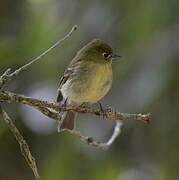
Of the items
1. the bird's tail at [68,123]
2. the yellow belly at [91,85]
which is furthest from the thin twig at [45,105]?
the yellow belly at [91,85]

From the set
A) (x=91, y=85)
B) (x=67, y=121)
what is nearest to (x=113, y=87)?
(x=91, y=85)

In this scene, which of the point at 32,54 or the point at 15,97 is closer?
the point at 15,97

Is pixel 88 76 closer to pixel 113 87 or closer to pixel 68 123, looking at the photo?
pixel 68 123

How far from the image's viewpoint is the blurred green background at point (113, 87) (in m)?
4.65

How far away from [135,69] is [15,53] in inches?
37.8

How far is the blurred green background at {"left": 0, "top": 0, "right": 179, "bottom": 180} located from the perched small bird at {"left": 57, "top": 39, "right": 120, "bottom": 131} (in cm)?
59

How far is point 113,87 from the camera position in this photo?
5074 mm

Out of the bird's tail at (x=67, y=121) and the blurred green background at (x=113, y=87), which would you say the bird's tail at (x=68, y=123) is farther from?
the blurred green background at (x=113, y=87)

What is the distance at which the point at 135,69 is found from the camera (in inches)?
193

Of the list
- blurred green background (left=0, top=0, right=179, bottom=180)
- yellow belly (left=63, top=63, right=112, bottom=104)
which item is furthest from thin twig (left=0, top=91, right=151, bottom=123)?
blurred green background (left=0, top=0, right=179, bottom=180)

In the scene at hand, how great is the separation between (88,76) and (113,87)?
1.12 metres

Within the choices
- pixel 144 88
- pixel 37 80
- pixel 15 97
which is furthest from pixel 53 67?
pixel 15 97

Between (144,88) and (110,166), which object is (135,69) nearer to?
(144,88)

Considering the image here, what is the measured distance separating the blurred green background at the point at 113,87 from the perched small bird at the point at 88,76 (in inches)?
23.2
